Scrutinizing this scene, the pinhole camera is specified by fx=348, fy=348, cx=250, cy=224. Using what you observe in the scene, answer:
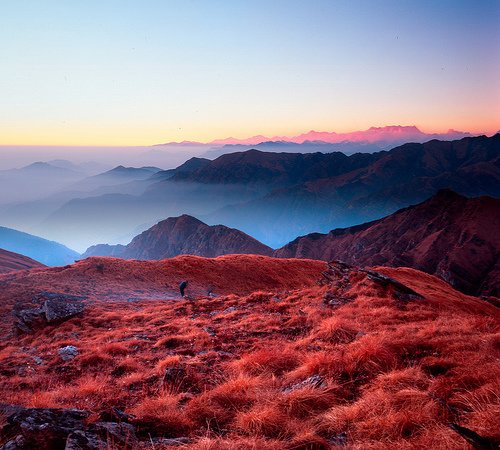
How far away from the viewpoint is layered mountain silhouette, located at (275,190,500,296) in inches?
3942

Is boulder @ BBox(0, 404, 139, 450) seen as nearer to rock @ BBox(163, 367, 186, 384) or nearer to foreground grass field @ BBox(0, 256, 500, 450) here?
foreground grass field @ BBox(0, 256, 500, 450)

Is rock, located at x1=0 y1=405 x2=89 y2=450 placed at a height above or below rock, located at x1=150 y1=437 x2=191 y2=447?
above

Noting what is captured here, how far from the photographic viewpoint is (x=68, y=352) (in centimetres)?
1099

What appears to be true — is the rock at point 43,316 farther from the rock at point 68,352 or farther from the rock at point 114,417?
the rock at point 114,417

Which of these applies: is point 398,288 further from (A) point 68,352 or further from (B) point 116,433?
(B) point 116,433

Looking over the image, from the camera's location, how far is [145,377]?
7750 millimetres

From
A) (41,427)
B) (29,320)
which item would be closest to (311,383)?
(41,427)

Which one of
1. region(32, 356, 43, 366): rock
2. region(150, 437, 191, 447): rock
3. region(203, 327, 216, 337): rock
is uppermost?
region(150, 437, 191, 447): rock

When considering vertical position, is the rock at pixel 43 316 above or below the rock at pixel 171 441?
below

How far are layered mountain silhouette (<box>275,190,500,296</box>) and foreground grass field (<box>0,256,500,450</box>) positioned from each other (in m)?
95.6

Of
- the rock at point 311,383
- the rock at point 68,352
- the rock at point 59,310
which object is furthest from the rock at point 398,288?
the rock at point 59,310

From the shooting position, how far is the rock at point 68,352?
1059cm

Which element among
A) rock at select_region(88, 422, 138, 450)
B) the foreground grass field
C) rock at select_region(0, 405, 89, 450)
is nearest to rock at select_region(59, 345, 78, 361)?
the foreground grass field

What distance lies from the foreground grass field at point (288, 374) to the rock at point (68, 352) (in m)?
0.17
